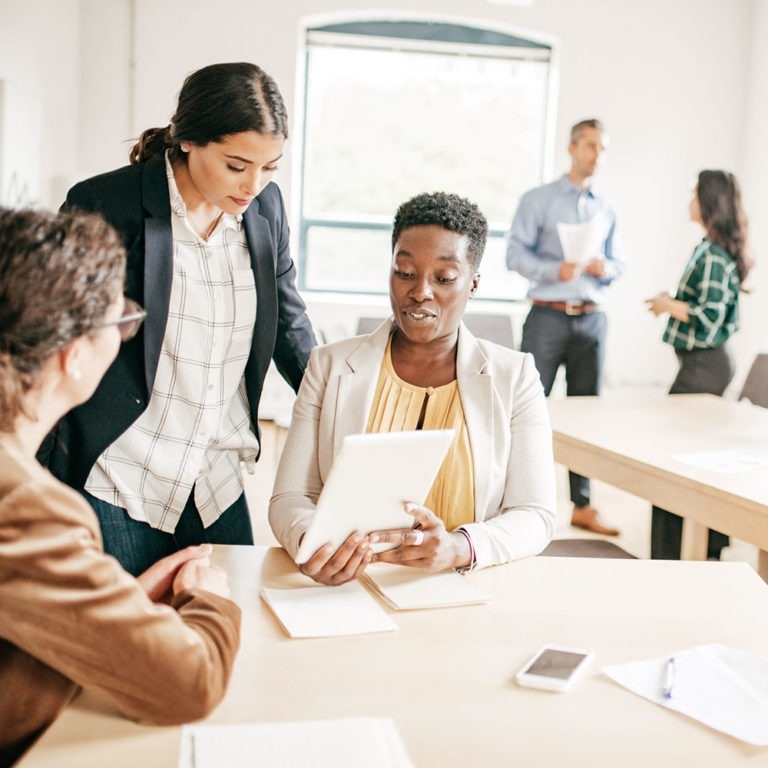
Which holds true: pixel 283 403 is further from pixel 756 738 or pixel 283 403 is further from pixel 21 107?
pixel 756 738

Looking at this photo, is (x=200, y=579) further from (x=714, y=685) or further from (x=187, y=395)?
(x=714, y=685)

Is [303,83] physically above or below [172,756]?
above

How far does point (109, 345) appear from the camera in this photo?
40.9 inches

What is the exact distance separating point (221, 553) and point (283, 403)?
4.24 m

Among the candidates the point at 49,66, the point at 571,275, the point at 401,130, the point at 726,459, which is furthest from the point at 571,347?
the point at 49,66

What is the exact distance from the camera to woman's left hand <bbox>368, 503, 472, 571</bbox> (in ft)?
4.91

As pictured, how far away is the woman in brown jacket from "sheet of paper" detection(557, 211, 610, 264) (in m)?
3.31

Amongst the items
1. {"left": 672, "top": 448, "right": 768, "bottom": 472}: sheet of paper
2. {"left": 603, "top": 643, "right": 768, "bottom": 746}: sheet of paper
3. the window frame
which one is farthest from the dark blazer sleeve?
the window frame

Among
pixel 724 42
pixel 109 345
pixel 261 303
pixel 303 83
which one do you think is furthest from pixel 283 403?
pixel 109 345

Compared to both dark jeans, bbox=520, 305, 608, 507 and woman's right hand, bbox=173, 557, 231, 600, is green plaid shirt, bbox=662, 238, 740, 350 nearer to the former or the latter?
dark jeans, bbox=520, 305, 608, 507

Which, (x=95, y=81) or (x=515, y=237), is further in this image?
(x=95, y=81)

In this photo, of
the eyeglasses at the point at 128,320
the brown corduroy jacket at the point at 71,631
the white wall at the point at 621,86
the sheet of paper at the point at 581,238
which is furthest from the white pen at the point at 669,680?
the white wall at the point at 621,86

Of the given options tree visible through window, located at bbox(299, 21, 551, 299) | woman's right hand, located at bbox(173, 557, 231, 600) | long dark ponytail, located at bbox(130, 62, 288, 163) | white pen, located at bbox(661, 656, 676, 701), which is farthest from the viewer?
tree visible through window, located at bbox(299, 21, 551, 299)

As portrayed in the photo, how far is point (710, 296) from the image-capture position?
378 centimetres
